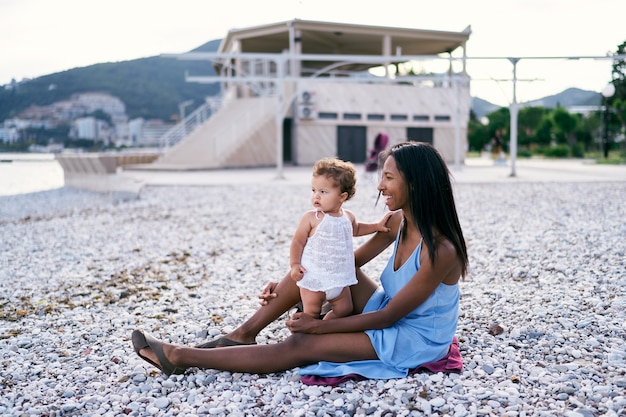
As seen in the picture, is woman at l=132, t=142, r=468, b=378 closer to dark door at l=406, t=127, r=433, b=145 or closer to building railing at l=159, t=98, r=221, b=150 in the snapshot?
dark door at l=406, t=127, r=433, b=145

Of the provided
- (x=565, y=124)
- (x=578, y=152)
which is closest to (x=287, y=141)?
(x=578, y=152)

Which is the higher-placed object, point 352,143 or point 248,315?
point 352,143

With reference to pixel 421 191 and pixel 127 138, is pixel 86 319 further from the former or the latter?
pixel 127 138

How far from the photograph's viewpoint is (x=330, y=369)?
273 cm

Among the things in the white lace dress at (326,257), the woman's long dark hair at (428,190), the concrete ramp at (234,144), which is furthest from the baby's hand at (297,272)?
the concrete ramp at (234,144)

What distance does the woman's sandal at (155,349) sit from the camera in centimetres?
279

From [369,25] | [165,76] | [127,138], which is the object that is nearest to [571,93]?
[369,25]

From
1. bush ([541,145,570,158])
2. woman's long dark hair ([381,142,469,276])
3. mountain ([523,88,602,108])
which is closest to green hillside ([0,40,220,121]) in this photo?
woman's long dark hair ([381,142,469,276])

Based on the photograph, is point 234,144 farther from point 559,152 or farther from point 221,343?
point 221,343

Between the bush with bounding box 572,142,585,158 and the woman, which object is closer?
the woman

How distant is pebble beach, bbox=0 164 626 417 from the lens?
8.45ft

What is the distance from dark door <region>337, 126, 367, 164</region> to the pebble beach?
56.9 ft

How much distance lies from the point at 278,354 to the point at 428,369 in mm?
683

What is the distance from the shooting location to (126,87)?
30828 millimetres
